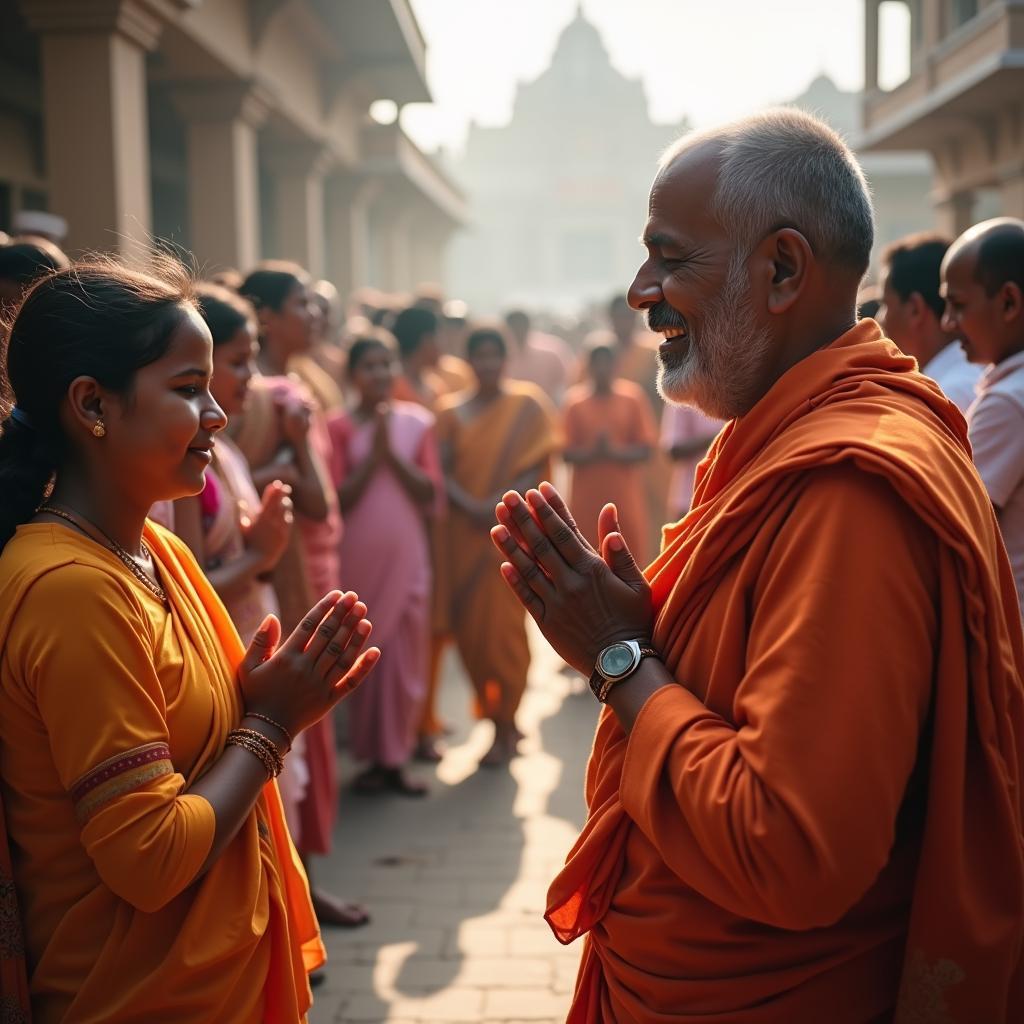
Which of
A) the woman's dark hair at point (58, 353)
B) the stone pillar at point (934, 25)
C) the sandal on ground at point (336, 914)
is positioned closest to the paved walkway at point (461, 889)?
the sandal on ground at point (336, 914)

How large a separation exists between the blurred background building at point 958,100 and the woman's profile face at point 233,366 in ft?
32.8

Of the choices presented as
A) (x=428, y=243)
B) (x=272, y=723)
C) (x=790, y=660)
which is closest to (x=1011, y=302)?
(x=790, y=660)

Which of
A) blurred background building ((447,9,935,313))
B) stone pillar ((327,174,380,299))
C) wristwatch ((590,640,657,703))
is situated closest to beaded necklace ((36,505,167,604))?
wristwatch ((590,640,657,703))

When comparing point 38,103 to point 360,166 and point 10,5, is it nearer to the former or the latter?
point 10,5

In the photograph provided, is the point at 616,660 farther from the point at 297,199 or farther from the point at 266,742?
the point at 297,199

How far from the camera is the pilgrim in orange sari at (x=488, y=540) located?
20.0 feet

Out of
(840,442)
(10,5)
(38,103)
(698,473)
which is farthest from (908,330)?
(38,103)

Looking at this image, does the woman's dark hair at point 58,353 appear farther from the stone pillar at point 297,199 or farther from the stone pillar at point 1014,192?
the stone pillar at point 1014,192

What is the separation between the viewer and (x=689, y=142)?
5.81 ft

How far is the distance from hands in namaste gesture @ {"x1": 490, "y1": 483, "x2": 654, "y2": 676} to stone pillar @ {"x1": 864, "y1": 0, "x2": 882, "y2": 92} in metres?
16.8

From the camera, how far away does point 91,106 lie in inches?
245

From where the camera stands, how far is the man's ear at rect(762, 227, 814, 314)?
1667 mm

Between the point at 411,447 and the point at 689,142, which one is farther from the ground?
the point at 689,142

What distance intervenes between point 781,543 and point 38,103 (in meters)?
10.3
